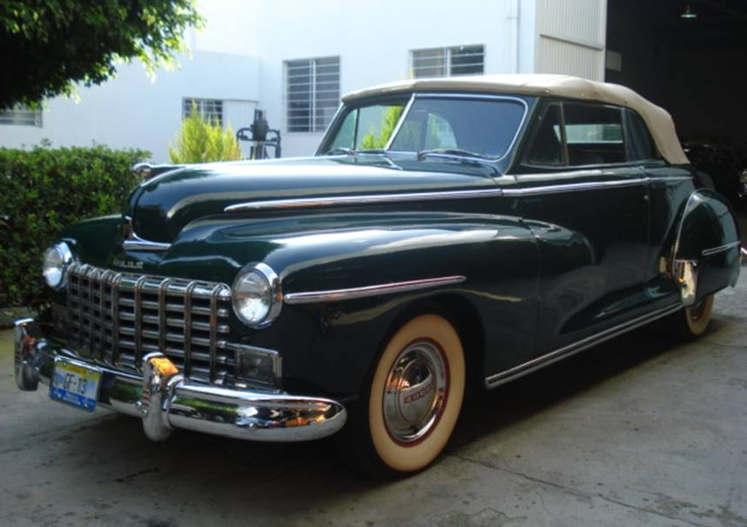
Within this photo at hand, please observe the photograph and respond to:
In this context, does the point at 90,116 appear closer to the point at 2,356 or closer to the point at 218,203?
the point at 2,356

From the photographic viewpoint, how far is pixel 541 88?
4746 mm

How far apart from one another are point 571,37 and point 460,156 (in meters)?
10.1

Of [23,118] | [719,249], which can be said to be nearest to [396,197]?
[719,249]

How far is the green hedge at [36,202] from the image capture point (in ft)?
20.9

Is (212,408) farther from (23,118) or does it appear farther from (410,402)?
(23,118)

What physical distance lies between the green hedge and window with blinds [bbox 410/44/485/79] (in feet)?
26.7

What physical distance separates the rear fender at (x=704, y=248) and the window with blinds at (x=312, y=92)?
1119cm

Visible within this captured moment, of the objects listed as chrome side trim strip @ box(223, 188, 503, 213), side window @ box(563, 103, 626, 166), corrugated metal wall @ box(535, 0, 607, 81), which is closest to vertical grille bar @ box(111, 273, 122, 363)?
chrome side trim strip @ box(223, 188, 503, 213)

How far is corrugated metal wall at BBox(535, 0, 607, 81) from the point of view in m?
13.4

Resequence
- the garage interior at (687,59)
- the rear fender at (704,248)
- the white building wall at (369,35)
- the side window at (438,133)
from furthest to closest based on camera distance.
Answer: the garage interior at (687,59), the white building wall at (369,35), the rear fender at (704,248), the side window at (438,133)

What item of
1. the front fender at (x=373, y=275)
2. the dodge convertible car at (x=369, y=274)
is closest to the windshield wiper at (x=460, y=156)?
the dodge convertible car at (x=369, y=274)

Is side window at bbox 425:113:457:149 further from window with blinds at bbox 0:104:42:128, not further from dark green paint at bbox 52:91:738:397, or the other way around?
window with blinds at bbox 0:104:42:128

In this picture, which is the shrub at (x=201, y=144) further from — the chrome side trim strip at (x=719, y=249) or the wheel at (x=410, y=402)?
the wheel at (x=410, y=402)

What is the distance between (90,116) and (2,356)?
1124 centimetres
